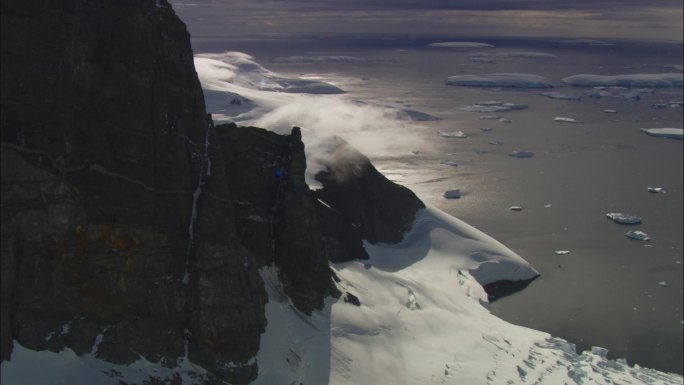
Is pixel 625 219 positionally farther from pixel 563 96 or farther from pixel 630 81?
pixel 630 81

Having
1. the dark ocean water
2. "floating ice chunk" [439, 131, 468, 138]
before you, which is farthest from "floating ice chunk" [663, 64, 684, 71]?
"floating ice chunk" [439, 131, 468, 138]

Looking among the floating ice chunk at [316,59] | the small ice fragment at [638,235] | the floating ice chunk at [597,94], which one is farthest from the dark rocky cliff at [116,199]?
the floating ice chunk at [316,59]

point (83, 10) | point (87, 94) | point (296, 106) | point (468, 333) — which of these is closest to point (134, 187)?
point (87, 94)

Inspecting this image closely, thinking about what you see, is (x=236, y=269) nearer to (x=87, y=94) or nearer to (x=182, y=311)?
(x=182, y=311)

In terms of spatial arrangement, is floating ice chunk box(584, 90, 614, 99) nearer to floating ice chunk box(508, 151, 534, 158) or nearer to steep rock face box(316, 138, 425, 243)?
floating ice chunk box(508, 151, 534, 158)

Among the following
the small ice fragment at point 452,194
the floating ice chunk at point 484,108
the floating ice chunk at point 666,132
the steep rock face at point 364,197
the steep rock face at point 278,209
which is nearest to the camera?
the steep rock face at point 278,209

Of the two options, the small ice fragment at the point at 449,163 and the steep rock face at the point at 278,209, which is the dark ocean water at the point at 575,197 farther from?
the steep rock face at the point at 278,209

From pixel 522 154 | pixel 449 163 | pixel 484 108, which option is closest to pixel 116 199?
pixel 449 163
